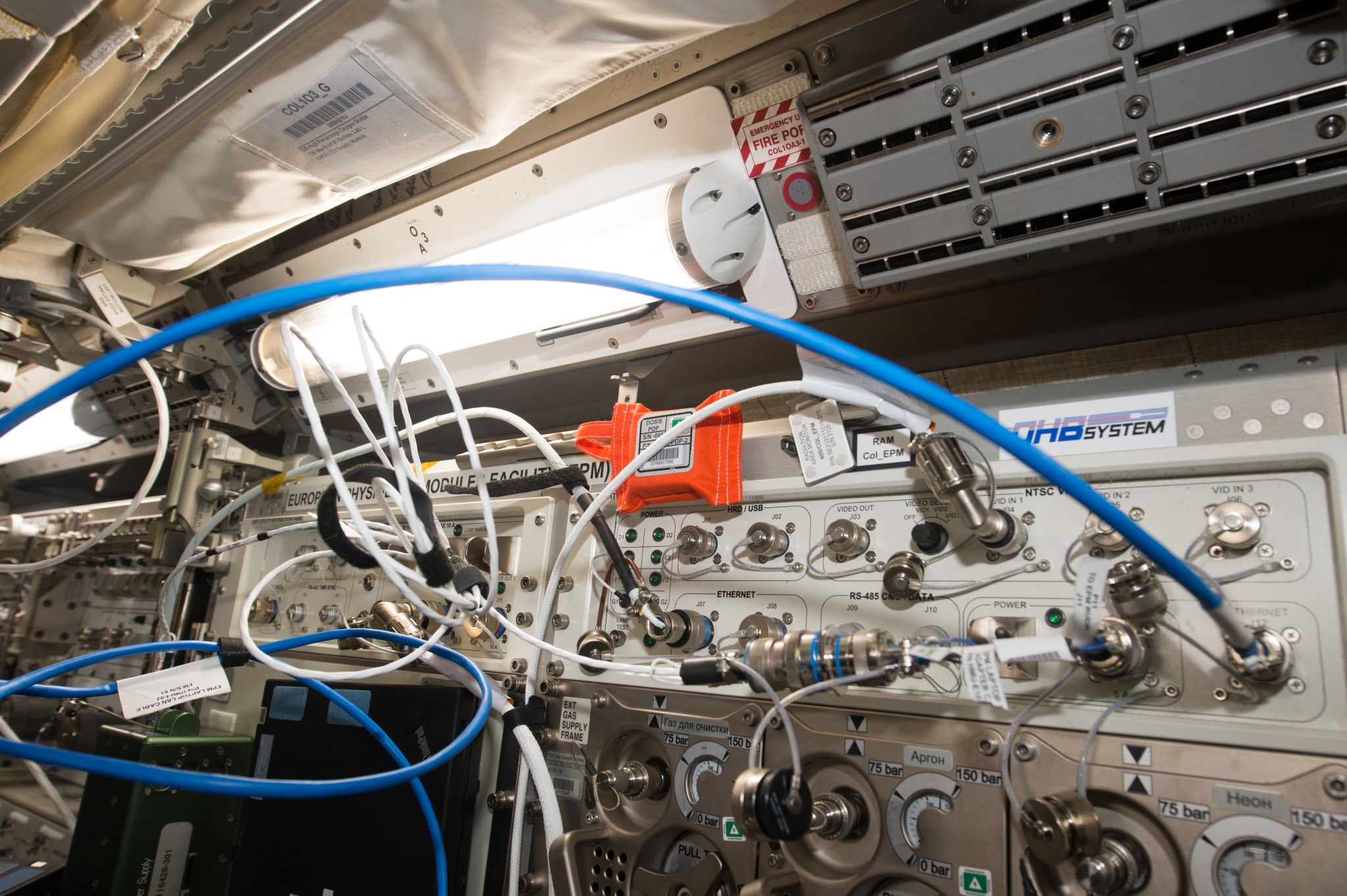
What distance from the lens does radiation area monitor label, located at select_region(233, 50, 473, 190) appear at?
1237 mm

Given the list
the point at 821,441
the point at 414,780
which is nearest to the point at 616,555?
the point at 821,441

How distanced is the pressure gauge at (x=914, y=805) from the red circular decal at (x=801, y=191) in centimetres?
96

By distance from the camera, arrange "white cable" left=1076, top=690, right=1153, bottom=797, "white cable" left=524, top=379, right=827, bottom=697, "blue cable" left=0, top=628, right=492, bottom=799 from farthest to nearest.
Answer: "white cable" left=524, top=379, right=827, bottom=697
"blue cable" left=0, top=628, right=492, bottom=799
"white cable" left=1076, top=690, right=1153, bottom=797

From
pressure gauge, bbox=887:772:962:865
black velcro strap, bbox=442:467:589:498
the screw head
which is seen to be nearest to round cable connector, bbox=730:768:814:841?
pressure gauge, bbox=887:772:962:865

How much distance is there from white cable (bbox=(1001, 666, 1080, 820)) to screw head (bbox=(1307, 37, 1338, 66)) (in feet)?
2.58

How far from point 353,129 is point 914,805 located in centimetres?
144

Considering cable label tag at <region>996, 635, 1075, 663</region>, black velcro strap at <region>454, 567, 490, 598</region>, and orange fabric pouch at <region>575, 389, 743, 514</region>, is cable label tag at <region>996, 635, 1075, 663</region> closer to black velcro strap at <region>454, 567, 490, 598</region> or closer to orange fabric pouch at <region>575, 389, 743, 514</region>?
orange fabric pouch at <region>575, 389, 743, 514</region>

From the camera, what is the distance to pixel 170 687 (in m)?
1.54

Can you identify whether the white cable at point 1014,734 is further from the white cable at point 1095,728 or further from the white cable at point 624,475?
the white cable at point 624,475

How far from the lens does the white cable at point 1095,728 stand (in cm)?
98

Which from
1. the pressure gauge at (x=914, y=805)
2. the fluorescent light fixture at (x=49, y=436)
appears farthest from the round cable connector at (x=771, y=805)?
the fluorescent light fixture at (x=49, y=436)

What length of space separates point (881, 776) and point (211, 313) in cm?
121

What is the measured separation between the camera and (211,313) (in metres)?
1.11

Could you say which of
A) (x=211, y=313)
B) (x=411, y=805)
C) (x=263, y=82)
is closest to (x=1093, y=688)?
(x=411, y=805)
